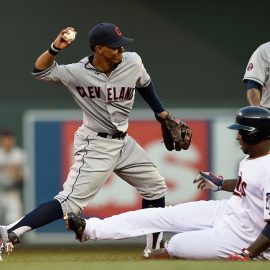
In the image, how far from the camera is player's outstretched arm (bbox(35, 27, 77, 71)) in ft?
21.4

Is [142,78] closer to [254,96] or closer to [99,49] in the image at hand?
[99,49]

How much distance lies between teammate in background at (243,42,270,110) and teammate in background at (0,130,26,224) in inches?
137

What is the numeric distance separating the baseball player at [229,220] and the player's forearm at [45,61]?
43.4 inches

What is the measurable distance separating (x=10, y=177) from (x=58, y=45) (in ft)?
13.6

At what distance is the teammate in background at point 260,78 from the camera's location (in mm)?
7129

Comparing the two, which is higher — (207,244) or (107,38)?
(107,38)

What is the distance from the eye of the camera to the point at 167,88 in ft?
43.5

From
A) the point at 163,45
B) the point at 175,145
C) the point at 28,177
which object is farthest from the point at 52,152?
the point at 163,45

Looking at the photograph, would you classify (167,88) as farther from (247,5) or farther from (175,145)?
(175,145)

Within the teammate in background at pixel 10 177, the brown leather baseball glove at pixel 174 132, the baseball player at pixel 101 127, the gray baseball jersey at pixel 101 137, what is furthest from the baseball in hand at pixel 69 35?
the teammate in background at pixel 10 177

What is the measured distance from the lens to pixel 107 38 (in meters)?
6.78

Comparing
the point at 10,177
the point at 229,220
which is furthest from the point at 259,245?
A: the point at 10,177

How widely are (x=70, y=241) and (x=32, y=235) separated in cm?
36

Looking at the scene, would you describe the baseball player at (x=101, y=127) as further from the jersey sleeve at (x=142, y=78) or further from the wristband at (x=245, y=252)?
the wristband at (x=245, y=252)
